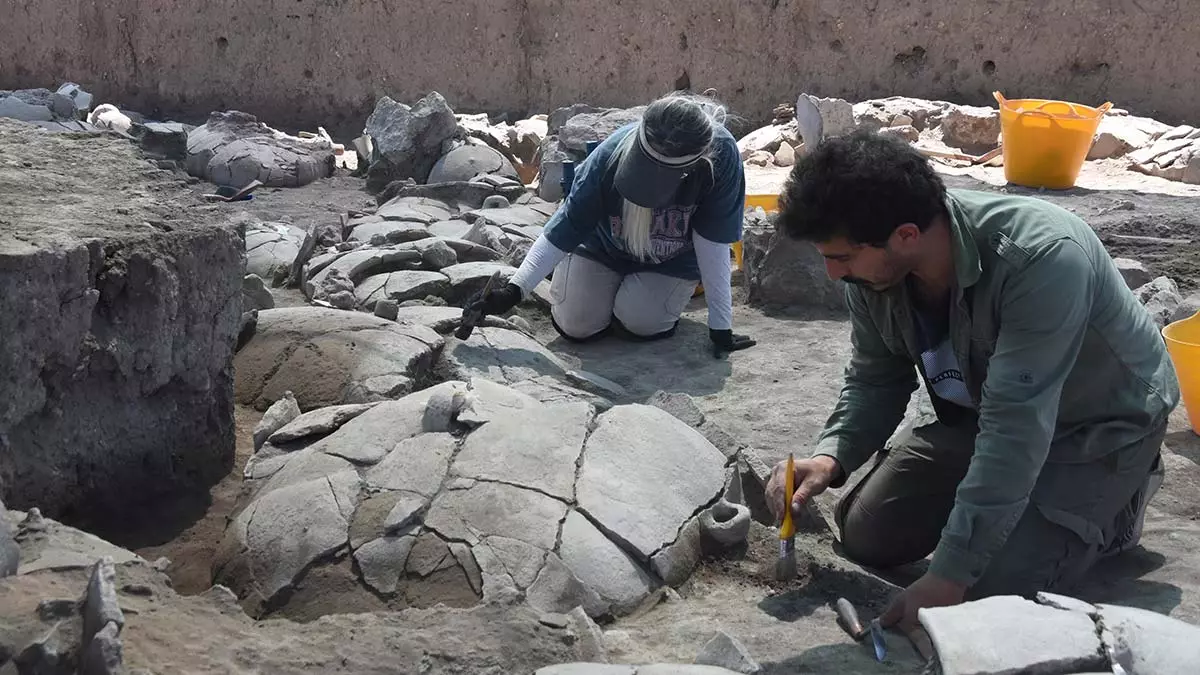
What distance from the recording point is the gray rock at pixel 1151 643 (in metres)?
2.06

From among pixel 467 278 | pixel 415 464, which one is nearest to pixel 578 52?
pixel 467 278

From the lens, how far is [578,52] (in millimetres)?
11984

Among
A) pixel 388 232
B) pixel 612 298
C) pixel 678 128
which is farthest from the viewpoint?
pixel 388 232

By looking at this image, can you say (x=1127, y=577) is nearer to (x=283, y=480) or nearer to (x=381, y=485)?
(x=381, y=485)

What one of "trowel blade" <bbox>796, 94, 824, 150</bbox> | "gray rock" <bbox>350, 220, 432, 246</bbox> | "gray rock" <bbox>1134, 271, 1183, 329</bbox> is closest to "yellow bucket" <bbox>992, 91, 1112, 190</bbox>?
"trowel blade" <bbox>796, 94, 824, 150</bbox>

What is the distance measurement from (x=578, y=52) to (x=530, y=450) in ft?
30.8

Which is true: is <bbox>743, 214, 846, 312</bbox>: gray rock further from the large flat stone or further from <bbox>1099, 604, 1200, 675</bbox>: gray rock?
<bbox>1099, 604, 1200, 675</bbox>: gray rock

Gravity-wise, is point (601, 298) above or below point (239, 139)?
above

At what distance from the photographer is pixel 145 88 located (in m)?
13.3

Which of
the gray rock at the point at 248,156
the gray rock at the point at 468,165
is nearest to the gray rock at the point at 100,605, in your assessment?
the gray rock at the point at 468,165

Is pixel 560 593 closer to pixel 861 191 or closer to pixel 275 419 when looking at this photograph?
pixel 861 191

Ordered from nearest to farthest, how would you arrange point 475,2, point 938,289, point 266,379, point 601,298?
point 938,289 → point 266,379 → point 601,298 → point 475,2


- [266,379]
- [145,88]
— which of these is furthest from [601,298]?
[145,88]

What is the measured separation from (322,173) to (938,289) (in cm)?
795
